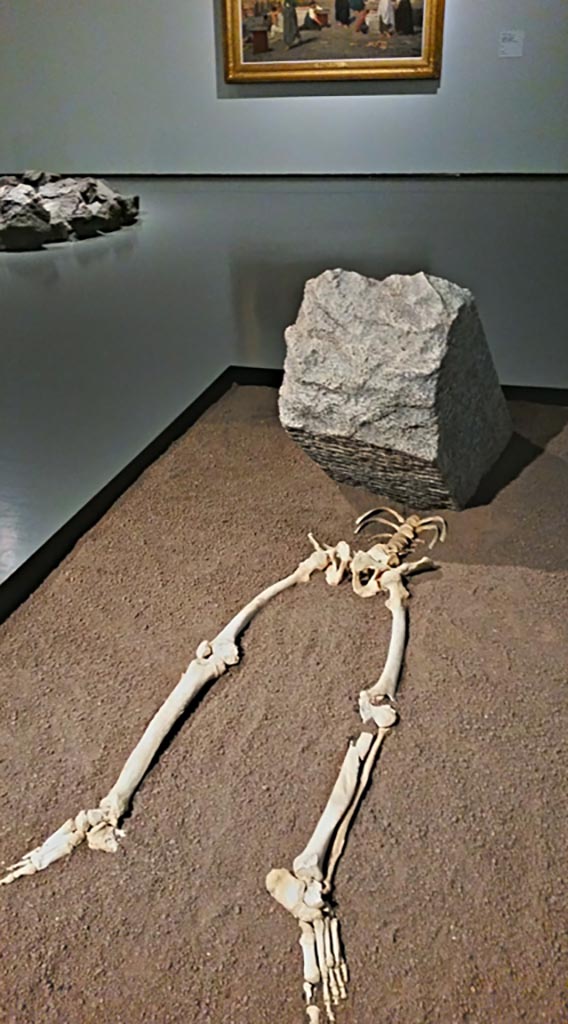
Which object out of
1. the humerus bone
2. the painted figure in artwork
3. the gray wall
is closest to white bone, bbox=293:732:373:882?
the humerus bone

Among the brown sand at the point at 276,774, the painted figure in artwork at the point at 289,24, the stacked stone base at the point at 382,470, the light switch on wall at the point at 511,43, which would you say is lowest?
the brown sand at the point at 276,774

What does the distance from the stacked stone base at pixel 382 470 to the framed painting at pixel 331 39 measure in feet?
27.1

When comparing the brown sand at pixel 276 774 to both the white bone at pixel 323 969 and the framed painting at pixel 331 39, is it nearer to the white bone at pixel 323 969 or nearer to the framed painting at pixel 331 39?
the white bone at pixel 323 969

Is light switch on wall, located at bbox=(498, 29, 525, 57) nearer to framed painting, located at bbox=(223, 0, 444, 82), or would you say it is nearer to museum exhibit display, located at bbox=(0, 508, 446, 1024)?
framed painting, located at bbox=(223, 0, 444, 82)

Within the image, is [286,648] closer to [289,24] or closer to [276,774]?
[276,774]

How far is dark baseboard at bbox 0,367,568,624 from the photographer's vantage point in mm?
2385

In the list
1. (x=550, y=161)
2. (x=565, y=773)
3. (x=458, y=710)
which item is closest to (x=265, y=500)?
(x=458, y=710)

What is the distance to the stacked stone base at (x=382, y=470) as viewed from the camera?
2.67 m

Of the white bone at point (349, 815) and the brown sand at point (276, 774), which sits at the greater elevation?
the white bone at point (349, 815)

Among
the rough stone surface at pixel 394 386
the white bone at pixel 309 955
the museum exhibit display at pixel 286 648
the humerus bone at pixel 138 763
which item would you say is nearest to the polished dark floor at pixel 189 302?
the museum exhibit display at pixel 286 648

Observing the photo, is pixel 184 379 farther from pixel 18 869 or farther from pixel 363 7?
pixel 363 7

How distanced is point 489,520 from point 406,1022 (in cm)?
163

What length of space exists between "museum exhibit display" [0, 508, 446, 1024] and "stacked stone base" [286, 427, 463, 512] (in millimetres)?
163

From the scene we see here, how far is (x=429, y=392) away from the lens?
101 inches
